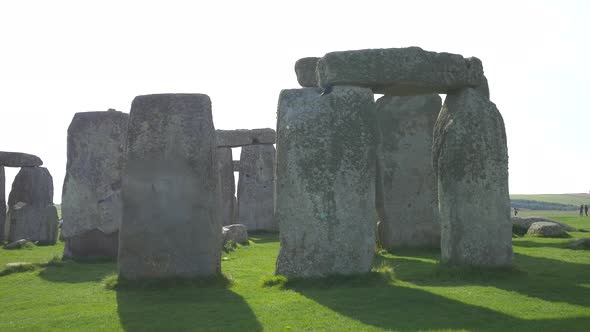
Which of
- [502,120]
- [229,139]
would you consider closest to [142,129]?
[502,120]

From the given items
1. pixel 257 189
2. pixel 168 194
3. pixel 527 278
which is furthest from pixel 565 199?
pixel 168 194

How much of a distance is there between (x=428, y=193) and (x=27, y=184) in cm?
1529

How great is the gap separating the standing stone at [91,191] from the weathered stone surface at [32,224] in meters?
7.52

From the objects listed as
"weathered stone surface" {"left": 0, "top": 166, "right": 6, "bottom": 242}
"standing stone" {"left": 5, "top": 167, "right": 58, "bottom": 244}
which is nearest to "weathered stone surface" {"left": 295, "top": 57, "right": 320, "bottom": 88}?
"standing stone" {"left": 5, "top": 167, "right": 58, "bottom": 244}

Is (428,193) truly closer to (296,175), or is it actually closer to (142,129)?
(296,175)

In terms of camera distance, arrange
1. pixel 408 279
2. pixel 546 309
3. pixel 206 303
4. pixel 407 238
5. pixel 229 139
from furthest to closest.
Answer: pixel 229 139 → pixel 407 238 → pixel 408 279 → pixel 206 303 → pixel 546 309

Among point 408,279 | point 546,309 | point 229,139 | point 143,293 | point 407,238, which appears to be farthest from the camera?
point 229,139

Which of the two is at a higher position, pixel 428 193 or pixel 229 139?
pixel 229 139

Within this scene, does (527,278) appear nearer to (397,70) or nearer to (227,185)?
(397,70)

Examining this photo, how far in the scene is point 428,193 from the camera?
17578 millimetres

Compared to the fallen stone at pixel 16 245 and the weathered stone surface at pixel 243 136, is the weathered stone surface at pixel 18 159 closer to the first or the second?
the fallen stone at pixel 16 245

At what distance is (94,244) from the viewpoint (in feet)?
55.7

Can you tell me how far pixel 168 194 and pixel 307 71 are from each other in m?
6.14

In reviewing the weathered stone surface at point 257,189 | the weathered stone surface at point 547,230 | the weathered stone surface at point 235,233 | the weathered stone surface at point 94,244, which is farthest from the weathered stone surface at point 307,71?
the weathered stone surface at point 257,189
